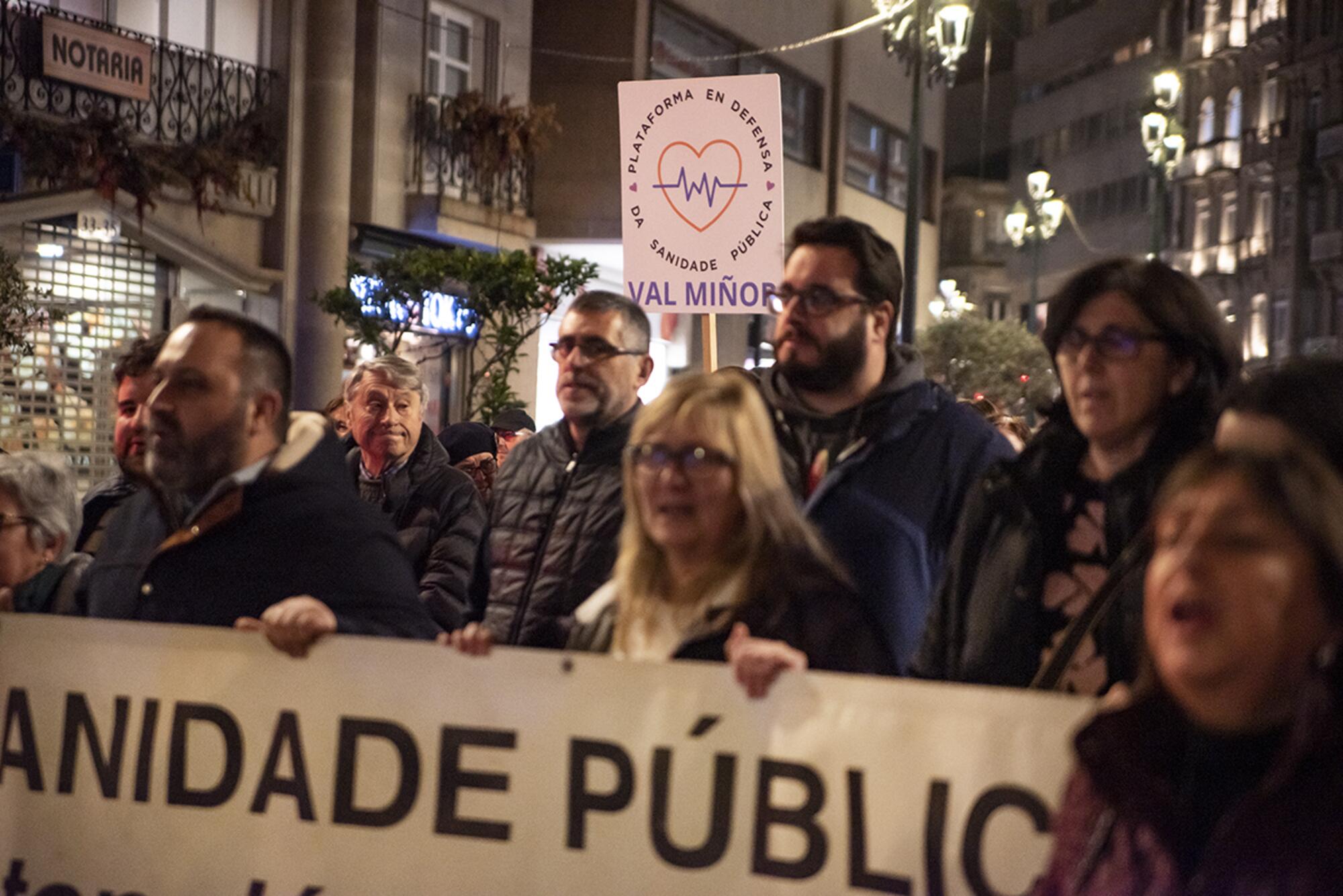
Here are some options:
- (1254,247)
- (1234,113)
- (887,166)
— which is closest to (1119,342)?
(887,166)

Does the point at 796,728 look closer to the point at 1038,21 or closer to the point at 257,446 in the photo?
the point at 257,446

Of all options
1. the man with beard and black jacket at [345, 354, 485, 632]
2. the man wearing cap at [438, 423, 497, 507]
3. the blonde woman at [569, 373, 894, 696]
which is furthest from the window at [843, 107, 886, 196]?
the blonde woman at [569, 373, 894, 696]

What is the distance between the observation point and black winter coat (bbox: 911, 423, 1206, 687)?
137 inches

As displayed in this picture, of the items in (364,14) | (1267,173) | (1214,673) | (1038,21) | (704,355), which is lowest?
(1214,673)

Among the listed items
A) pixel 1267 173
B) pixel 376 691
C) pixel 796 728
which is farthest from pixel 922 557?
pixel 1267 173

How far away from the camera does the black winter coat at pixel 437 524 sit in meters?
6.34

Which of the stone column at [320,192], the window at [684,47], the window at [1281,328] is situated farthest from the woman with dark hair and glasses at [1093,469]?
the window at [1281,328]

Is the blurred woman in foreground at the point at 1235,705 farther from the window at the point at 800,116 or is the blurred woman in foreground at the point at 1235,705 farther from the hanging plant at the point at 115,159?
the window at the point at 800,116

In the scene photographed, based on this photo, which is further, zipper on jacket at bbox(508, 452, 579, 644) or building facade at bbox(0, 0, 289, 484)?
building facade at bbox(0, 0, 289, 484)

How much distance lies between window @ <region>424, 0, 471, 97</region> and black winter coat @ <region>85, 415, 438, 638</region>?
1700 cm

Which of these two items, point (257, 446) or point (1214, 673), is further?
point (257, 446)

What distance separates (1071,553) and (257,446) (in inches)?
75.0

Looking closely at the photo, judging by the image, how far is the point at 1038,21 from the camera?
8719 cm

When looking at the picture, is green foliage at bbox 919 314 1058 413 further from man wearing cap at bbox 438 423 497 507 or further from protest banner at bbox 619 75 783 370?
protest banner at bbox 619 75 783 370
